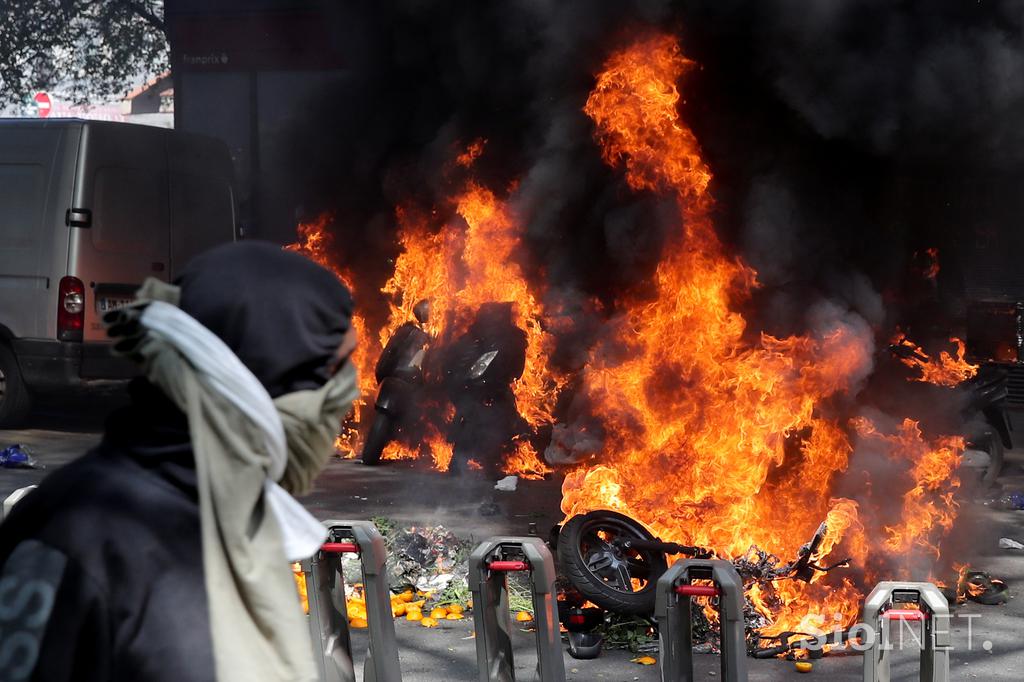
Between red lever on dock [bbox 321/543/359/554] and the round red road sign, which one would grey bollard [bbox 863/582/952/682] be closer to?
red lever on dock [bbox 321/543/359/554]

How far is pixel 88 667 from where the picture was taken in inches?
58.7

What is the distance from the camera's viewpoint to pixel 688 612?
4195mm

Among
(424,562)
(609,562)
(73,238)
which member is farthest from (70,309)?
(609,562)

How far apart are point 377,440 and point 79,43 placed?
14826 millimetres

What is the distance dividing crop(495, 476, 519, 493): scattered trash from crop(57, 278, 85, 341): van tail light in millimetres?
3960

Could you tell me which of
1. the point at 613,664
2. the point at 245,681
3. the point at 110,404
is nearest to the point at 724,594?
the point at 613,664

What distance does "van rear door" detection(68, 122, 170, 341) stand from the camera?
1111 centimetres

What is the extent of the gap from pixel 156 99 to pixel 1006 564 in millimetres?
32856

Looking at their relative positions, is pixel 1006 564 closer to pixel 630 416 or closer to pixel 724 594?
pixel 630 416

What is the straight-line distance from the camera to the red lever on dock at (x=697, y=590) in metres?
4.04

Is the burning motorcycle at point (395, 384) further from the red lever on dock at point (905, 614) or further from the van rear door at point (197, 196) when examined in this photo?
the red lever on dock at point (905, 614)

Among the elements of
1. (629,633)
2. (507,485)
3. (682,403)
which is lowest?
(629,633)

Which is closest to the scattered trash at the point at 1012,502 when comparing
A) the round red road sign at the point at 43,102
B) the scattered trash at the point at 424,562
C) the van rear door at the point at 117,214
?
the scattered trash at the point at 424,562

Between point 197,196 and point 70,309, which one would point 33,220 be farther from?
point 197,196
